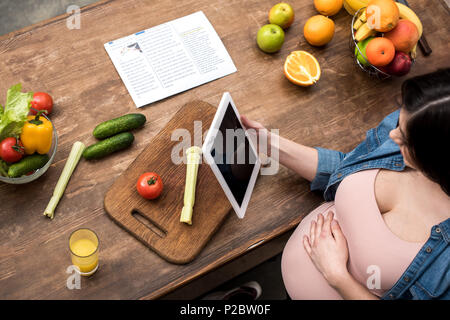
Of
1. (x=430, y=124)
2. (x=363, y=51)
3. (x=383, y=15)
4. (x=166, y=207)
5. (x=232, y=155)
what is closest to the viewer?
(x=430, y=124)

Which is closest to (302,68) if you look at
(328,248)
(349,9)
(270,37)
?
(270,37)

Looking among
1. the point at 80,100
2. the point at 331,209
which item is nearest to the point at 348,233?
the point at 331,209

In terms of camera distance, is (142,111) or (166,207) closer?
(166,207)

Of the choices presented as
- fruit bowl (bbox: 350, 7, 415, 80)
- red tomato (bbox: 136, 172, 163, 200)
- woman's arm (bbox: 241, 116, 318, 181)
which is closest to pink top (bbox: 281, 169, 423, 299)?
woman's arm (bbox: 241, 116, 318, 181)

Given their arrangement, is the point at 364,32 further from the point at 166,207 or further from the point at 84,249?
the point at 84,249

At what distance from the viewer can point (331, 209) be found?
1.46 metres

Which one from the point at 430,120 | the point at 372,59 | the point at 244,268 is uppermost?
the point at 430,120

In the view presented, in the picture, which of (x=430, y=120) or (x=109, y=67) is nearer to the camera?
(x=430, y=120)

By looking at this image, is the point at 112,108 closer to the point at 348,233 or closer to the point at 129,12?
the point at 129,12

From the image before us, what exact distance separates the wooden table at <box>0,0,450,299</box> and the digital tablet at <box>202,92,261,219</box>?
0.29 ft

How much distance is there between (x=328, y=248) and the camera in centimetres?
136

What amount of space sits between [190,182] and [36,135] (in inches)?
20.5
